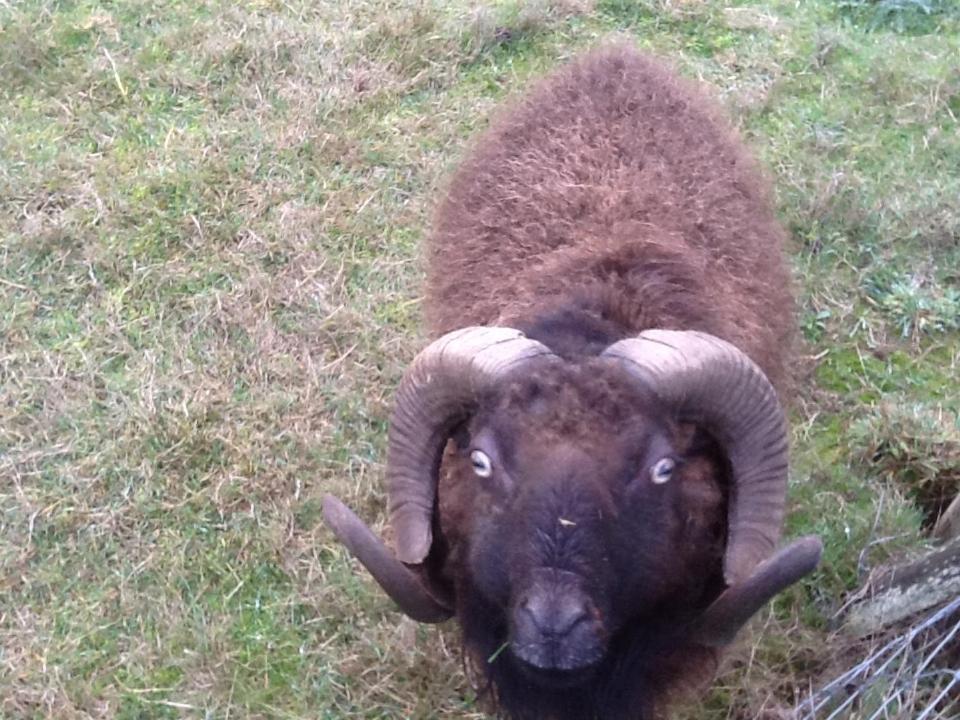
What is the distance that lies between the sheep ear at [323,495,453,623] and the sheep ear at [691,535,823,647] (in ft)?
3.08

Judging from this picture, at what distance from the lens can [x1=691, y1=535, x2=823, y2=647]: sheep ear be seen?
2896mm

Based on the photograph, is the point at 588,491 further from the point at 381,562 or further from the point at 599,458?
the point at 381,562

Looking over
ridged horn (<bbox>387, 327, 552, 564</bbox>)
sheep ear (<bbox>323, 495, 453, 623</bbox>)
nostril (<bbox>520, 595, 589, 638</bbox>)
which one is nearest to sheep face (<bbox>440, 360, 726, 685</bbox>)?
nostril (<bbox>520, 595, 589, 638</bbox>)

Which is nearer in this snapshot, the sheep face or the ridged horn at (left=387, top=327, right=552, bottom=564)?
the sheep face

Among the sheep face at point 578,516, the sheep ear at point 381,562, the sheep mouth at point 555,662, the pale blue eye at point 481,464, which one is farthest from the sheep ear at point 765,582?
the sheep ear at point 381,562

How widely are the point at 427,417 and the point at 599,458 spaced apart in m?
0.64

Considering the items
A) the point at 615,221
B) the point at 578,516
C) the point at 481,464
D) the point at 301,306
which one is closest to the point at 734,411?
the point at 578,516

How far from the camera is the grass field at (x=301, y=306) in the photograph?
4.23 metres

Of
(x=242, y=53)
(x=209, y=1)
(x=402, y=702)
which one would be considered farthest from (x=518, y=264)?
(x=209, y=1)

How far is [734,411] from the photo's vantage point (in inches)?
118

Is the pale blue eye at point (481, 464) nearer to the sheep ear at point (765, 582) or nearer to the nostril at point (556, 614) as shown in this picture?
the nostril at point (556, 614)

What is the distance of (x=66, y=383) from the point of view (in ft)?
16.9

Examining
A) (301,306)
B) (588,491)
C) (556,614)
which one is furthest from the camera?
(301,306)

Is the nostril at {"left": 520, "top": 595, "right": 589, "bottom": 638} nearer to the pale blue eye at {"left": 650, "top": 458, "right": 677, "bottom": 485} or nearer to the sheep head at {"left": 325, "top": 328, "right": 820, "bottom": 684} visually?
the sheep head at {"left": 325, "top": 328, "right": 820, "bottom": 684}
